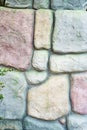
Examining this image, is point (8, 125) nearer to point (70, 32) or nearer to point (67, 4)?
point (70, 32)

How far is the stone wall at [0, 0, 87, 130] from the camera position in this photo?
5.32 ft

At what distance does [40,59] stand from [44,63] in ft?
0.10

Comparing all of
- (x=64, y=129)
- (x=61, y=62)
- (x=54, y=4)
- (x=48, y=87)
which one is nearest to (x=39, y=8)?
(x=54, y=4)

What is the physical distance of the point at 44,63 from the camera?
164 centimetres

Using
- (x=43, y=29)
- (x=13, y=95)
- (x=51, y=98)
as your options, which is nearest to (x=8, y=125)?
(x=13, y=95)

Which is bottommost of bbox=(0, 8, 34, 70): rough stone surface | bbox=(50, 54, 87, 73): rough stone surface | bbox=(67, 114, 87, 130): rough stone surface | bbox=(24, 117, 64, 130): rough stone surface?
bbox=(24, 117, 64, 130): rough stone surface

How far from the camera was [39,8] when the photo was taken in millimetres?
1646

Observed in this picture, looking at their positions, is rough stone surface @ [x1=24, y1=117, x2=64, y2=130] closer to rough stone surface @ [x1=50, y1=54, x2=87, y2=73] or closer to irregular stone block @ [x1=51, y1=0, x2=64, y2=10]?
rough stone surface @ [x1=50, y1=54, x2=87, y2=73]

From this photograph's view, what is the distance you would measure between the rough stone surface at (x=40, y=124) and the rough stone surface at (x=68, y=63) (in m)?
0.30

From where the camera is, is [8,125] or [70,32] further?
[8,125]

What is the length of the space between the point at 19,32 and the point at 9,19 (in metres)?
0.09

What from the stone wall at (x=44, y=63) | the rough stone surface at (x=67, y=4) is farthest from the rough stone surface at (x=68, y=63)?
the rough stone surface at (x=67, y=4)

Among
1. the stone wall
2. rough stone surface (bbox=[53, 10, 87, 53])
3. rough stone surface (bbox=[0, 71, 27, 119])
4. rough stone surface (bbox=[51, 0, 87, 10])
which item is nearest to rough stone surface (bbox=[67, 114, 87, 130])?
the stone wall

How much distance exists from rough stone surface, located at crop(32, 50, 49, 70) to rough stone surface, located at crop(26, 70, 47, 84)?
0.03 metres
